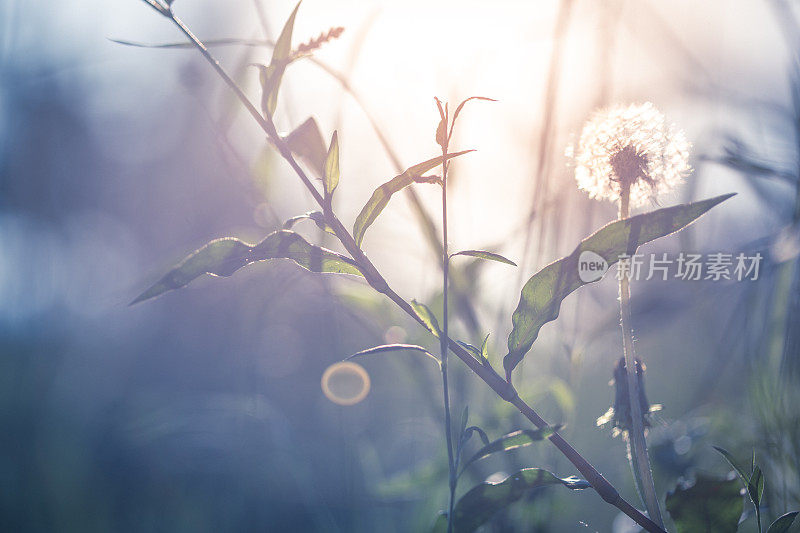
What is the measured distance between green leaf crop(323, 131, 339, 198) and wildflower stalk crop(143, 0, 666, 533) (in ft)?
0.04

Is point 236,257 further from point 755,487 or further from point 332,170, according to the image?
point 755,487

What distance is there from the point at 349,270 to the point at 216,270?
63 mm

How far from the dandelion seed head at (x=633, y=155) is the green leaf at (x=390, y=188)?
133 millimetres

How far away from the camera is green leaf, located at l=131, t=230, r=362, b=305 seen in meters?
0.22

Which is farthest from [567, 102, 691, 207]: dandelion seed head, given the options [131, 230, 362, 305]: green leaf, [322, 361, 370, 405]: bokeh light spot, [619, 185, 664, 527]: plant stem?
[322, 361, 370, 405]: bokeh light spot

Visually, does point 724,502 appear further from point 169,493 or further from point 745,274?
point 169,493

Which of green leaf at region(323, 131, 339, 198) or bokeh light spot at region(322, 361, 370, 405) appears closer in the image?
green leaf at region(323, 131, 339, 198)

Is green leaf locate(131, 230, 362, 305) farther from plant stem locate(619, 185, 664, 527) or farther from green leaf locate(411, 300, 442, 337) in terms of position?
plant stem locate(619, 185, 664, 527)

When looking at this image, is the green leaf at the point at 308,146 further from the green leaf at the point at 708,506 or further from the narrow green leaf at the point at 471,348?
the green leaf at the point at 708,506

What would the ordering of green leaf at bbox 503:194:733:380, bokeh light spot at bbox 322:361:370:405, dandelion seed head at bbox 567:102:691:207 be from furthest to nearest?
bokeh light spot at bbox 322:361:370:405, dandelion seed head at bbox 567:102:691:207, green leaf at bbox 503:194:733:380

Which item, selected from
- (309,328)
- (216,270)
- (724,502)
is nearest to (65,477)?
(309,328)

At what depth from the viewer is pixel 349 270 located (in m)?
0.25

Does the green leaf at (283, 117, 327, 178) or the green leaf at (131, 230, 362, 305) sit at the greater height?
the green leaf at (283, 117, 327, 178)

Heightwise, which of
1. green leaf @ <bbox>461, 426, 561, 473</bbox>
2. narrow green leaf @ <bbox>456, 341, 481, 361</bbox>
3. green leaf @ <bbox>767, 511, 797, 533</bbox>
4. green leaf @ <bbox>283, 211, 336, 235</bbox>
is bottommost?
green leaf @ <bbox>767, 511, 797, 533</bbox>
